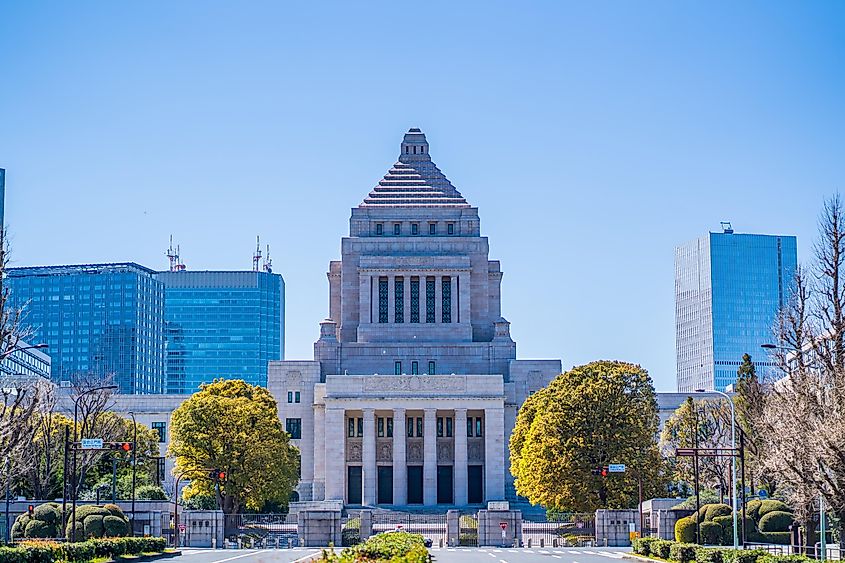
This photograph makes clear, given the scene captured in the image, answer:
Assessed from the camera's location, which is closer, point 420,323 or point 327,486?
point 327,486

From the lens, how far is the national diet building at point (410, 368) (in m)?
116

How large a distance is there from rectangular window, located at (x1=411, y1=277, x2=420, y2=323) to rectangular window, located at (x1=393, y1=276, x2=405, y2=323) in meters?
0.90

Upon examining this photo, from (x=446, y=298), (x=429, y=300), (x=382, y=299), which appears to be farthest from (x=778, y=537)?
(x=382, y=299)

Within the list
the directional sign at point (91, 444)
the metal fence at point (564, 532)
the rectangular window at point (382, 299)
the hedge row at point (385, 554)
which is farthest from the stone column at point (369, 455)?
the hedge row at point (385, 554)

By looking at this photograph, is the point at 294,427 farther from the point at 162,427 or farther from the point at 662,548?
the point at 662,548

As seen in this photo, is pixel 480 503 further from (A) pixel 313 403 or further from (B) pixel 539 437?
(B) pixel 539 437

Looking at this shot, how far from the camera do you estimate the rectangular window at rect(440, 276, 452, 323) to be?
12962cm

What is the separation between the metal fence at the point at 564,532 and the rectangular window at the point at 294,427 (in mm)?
33617

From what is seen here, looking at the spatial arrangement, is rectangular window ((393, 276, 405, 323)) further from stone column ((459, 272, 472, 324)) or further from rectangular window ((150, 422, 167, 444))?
rectangular window ((150, 422, 167, 444))

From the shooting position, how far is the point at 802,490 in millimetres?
52688

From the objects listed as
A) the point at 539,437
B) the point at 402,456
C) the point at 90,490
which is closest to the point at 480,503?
the point at 402,456

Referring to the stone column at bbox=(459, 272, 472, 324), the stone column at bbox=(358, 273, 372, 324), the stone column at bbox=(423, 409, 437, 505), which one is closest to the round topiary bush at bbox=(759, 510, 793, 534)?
the stone column at bbox=(423, 409, 437, 505)

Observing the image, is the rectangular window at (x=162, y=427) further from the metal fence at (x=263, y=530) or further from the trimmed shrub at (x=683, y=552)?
the trimmed shrub at (x=683, y=552)

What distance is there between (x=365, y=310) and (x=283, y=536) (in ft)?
142
